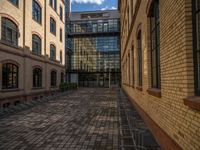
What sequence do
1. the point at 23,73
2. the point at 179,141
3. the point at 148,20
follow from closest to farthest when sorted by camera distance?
the point at 179,141, the point at 148,20, the point at 23,73

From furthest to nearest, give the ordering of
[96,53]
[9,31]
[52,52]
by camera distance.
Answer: [96,53]
[52,52]
[9,31]

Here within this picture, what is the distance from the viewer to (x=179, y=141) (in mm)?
4141

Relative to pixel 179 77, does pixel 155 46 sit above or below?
above

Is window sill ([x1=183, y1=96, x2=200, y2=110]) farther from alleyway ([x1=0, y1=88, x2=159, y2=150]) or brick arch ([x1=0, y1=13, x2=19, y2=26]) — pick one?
brick arch ([x1=0, y1=13, x2=19, y2=26])

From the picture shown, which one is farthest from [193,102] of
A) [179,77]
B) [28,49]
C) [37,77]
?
[37,77]

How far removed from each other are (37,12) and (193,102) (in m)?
21.9

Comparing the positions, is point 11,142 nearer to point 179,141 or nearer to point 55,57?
point 179,141

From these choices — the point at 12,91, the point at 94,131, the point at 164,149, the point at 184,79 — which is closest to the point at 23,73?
the point at 12,91

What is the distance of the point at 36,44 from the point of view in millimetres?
22203

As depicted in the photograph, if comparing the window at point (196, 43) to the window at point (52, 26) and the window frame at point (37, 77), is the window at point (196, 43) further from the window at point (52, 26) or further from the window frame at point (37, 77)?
the window at point (52, 26)

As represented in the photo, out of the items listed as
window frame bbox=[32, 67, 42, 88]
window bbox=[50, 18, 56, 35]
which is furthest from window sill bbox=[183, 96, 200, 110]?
window bbox=[50, 18, 56, 35]

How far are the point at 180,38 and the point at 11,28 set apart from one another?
51.7 ft

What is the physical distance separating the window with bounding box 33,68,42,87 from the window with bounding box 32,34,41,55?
181cm

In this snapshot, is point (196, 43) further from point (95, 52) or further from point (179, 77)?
point (95, 52)
